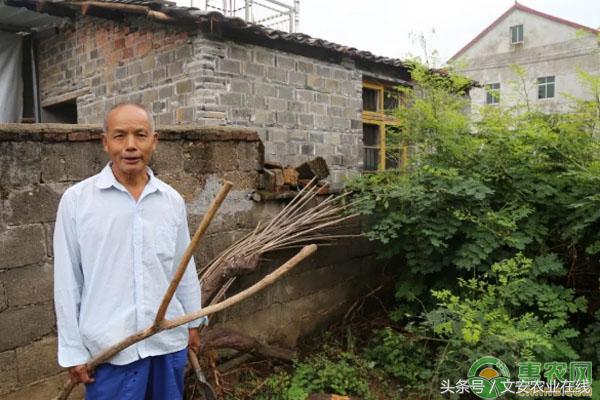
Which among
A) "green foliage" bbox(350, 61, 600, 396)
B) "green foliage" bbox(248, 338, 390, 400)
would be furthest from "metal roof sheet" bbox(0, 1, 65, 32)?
"green foliage" bbox(248, 338, 390, 400)

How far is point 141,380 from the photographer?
5.95 feet

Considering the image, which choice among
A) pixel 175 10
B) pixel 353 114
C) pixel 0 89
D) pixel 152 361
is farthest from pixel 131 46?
pixel 152 361

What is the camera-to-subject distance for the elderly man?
171 cm

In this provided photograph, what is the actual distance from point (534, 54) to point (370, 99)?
1549 cm

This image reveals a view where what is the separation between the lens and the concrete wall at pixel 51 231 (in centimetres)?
244

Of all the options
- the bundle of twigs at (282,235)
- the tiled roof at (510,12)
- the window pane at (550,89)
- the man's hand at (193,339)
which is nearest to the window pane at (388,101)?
the bundle of twigs at (282,235)

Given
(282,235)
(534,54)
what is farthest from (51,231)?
(534,54)

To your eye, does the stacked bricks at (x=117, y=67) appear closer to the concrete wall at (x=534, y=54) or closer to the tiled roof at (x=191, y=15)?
the tiled roof at (x=191, y=15)

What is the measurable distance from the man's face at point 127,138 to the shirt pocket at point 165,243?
260 millimetres

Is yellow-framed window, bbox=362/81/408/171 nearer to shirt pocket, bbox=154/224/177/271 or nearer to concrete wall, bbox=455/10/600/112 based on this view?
shirt pocket, bbox=154/224/177/271

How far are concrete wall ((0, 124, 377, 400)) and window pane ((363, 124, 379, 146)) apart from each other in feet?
13.3

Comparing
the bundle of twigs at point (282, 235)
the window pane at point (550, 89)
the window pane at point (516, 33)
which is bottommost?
the bundle of twigs at point (282, 235)

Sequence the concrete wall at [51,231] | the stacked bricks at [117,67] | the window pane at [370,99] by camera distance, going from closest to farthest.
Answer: the concrete wall at [51,231] < the stacked bricks at [117,67] < the window pane at [370,99]

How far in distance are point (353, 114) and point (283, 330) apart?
466 centimetres
